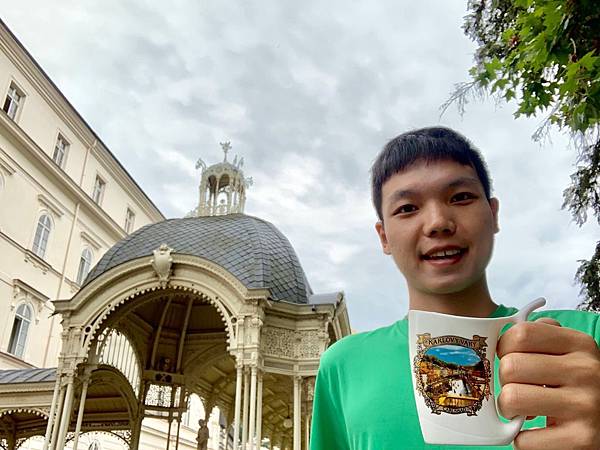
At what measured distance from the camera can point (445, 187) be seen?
4.40 ft

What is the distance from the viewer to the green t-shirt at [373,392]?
1.28 meters

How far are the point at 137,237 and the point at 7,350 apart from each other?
1260 centimetres

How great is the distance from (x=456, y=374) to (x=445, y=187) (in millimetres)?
501

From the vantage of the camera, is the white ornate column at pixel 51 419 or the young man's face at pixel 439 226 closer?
the young man's face at pixel 439 226

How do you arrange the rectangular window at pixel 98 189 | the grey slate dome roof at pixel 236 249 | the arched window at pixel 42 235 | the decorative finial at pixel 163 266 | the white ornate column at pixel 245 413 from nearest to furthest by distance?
the white ornate column at pixel 245 413
the decorative finial at pixel 163 266
the grey slate dome roof at pixel 236 249
the arched window at pixel 42 235
the rectangular window at pixel 98 189

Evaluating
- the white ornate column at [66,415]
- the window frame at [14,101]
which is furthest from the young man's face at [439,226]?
the window frame at [14,101]

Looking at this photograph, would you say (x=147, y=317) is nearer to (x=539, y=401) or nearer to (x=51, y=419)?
(x=51, y=419)

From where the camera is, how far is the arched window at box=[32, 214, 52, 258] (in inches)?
1001

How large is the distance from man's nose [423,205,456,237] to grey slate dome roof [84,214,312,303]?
9932 millimetres

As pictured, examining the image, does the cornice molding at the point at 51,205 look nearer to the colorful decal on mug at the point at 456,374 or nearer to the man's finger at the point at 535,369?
the colorful decal on mug at the point at 456,374

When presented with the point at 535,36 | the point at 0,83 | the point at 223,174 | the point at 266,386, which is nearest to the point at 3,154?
the point at 0,83

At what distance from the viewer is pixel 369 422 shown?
4.36ft

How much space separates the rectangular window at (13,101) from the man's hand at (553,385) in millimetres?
27733

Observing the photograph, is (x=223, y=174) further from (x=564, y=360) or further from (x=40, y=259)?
(x=564, y=360)
